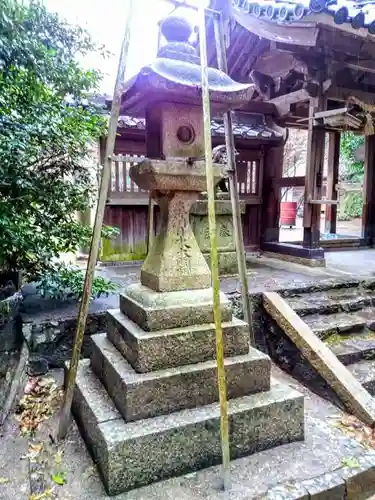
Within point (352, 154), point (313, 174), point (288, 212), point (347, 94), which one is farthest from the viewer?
point (288, 212)

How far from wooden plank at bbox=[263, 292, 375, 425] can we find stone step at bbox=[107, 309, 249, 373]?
1.10 metres

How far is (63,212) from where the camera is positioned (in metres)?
3.61

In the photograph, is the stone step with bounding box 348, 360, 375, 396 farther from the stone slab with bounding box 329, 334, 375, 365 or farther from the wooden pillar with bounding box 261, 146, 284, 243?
the wooden pillar with bounding box 261, 146, 284, 243

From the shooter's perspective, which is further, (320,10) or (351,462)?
(320,10)

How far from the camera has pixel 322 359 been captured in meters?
3.31

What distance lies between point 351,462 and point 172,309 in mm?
1540

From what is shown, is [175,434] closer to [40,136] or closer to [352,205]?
[40,136]

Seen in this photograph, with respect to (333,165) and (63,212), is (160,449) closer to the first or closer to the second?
(63,212)

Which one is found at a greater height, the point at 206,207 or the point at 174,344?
the point at 206,207

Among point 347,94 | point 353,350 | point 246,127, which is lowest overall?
point 353,350

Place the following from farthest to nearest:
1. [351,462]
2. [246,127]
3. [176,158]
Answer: [246,127] → [176,158] → [351,462]

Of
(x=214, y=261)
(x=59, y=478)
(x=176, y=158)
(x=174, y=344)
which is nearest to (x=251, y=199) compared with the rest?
(x=176, y=158)

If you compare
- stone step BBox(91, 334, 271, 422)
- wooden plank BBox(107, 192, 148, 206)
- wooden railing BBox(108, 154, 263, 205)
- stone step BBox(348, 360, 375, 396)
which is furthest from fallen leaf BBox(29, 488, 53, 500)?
wooden plank BBox(107, 192, 148, 206)

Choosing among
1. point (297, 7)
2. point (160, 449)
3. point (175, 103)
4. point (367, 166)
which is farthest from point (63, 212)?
point (367, 166)
